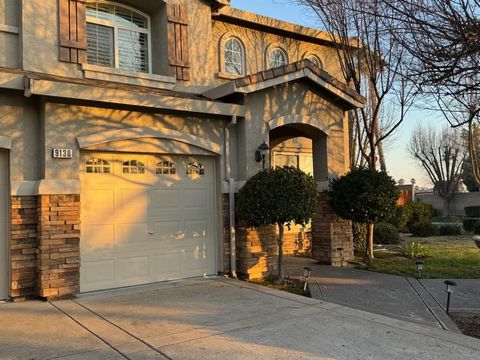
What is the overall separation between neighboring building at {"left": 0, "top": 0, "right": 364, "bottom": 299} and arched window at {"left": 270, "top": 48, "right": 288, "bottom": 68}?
2.75 m

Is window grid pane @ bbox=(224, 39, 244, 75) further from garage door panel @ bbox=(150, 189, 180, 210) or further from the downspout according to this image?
garage door panel @ bbox=(150, 189, 180, 210)

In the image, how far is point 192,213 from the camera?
9531mm

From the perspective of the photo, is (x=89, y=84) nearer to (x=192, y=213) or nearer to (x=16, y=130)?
(x=16, y=130)

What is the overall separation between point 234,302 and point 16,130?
459cm

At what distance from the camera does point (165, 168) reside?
929 centimetres

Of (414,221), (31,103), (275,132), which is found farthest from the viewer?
(414,221)

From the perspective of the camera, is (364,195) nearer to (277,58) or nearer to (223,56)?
(223,56)

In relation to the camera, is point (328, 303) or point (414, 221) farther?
point (414, 221)

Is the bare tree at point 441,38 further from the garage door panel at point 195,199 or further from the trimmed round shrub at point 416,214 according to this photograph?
the trimmed round shrub at point 416,214

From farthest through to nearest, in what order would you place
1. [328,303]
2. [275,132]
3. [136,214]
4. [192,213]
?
1. [275,132]
2. [192,213]
3. [136,214]
4. [328,303]

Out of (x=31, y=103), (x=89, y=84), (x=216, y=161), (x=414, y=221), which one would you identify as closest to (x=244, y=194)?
(x=216, y=161)

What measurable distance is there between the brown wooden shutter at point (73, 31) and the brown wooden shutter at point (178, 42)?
184 centimetres

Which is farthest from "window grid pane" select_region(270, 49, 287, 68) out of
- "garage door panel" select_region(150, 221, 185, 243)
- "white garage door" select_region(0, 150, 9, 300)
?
"white garage door" select_region(0, 150, 9, 300)

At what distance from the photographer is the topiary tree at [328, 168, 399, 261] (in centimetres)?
1035
